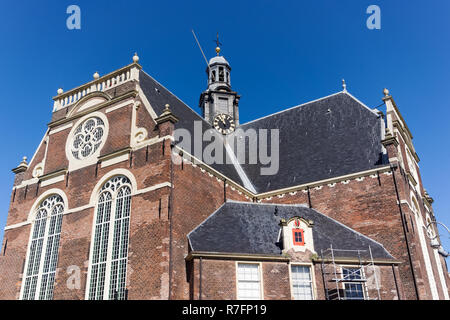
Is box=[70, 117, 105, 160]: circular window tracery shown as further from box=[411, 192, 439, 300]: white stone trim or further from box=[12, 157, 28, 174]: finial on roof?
box=[411, 192, 439, 300]: white stone trim

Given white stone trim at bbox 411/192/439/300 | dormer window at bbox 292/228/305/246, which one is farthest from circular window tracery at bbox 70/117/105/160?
white stone trim at bbox 411/192/439/300

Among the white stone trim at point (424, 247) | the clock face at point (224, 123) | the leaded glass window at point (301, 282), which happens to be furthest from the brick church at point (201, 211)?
the clock face at point (224, 123)

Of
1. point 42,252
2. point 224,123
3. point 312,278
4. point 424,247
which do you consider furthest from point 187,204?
point 224,123

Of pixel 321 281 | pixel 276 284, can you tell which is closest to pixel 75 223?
pixel 276 284

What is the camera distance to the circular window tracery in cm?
2373

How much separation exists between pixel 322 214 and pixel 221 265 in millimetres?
7704

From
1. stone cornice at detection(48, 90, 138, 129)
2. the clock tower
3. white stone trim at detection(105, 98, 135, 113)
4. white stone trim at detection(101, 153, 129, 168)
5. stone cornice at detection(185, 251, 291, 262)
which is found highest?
the clock tower

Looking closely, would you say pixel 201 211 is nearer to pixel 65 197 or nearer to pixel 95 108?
pixel 65 197

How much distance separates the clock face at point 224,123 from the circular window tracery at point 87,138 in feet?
34.7

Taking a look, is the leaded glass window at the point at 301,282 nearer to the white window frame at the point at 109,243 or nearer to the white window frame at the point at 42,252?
the white window frame at the point at 109,243

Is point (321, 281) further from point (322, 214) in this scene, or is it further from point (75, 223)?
point (75, 223)

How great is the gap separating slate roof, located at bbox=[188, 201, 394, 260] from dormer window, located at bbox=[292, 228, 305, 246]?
0.72 m

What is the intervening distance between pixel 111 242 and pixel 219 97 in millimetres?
17571

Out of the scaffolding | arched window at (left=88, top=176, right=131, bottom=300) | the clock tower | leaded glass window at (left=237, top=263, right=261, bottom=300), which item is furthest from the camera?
the clock tower
